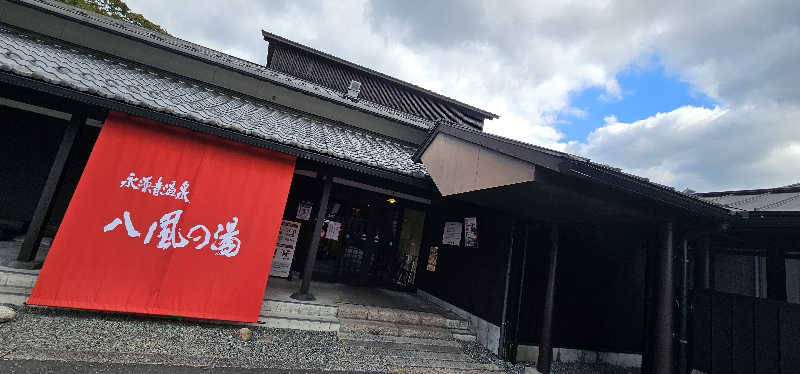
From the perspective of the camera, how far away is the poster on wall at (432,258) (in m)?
9.03

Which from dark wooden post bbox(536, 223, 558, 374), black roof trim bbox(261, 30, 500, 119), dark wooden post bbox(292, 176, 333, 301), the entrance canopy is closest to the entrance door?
dark wooden post bbox(292, 176, 333, 301)

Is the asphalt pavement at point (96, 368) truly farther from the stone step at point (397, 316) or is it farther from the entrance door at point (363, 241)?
the entrance door at point (363, 241)

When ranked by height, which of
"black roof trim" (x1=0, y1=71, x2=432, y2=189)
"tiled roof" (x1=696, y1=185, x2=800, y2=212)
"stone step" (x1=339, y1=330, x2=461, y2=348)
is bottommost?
"stone step" (x1=339, y1=330, x2=461, y2=348)

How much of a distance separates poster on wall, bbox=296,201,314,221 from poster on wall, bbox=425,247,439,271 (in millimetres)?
3694

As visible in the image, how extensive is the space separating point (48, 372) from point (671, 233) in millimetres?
7464

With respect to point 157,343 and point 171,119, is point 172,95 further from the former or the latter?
point 157,343

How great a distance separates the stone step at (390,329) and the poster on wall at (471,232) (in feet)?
6.96

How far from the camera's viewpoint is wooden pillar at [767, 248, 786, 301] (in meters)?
4.72

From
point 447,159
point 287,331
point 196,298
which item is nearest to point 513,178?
point 447,159

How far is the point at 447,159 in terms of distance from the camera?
6.00 m

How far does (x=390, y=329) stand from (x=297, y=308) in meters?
1.81

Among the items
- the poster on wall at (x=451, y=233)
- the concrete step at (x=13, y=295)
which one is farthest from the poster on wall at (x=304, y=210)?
the concrete step at (x=13, y=295)

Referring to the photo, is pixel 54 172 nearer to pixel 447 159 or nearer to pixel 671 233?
pixel 447 159

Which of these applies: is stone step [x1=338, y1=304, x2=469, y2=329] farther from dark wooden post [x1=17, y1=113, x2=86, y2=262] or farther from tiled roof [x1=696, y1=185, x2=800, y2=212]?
dark wooden post [x1=17, y1=113, x2=86, y2=262]
